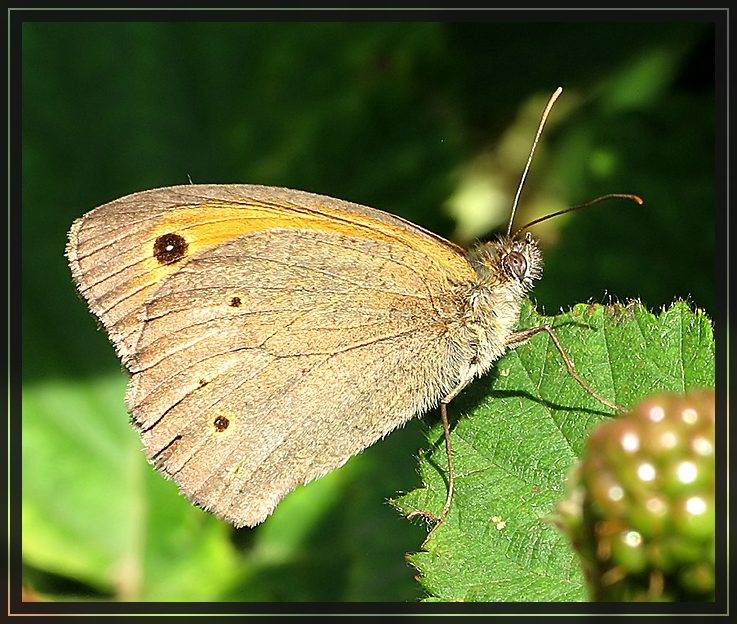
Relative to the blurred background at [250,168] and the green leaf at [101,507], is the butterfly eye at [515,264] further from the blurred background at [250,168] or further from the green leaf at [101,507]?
the green leaf at [101,507]

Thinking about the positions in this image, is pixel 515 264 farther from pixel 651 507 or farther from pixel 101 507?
pixel 101 507

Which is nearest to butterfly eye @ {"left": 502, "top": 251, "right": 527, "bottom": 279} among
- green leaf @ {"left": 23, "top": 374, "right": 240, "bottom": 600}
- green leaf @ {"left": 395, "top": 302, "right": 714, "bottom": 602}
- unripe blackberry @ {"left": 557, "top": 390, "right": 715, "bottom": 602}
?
green leaf @ {"left": 395, "top": 302, "right": 714, "bottom": 602}

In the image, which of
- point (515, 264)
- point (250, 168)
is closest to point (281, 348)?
point (515, 264)

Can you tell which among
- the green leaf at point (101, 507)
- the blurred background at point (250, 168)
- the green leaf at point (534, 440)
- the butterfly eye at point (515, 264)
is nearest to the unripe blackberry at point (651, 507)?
the green leaf at point (534, 440)

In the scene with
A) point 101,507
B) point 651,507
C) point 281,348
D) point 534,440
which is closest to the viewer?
point 651,507

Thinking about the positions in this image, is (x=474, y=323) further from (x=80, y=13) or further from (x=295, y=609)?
(x=80, y=13)

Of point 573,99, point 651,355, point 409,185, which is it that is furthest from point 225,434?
point 573,99
